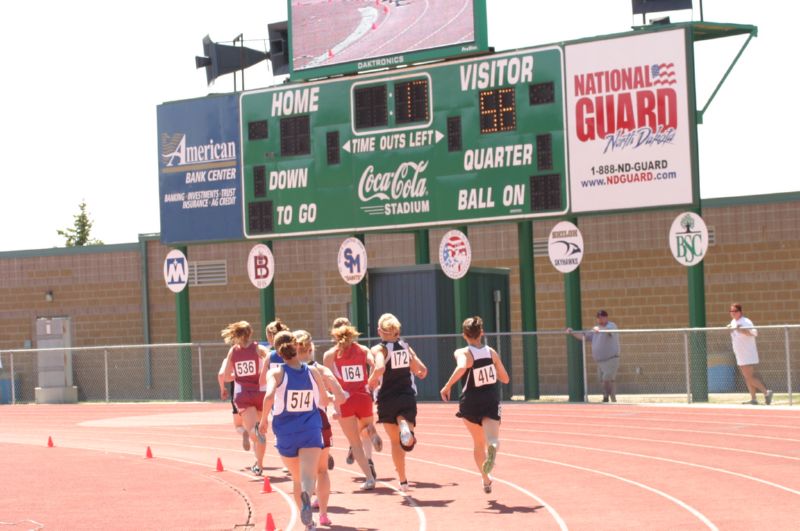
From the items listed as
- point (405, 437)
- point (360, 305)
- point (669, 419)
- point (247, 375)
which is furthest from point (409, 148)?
point (405, 437)

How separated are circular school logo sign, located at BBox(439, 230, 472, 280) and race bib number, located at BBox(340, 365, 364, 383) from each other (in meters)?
14.0

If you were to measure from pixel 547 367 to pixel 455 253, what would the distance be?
25.4ft

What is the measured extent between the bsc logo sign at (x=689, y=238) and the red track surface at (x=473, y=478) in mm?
3056

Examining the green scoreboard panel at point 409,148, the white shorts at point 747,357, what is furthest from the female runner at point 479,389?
the green scoreboard panel at point 409,148

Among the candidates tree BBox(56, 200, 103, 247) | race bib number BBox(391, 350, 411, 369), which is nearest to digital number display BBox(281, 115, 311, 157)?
race bib number BBox(391, 350, 411, 369)

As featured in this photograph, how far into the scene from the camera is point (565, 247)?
1125 inches

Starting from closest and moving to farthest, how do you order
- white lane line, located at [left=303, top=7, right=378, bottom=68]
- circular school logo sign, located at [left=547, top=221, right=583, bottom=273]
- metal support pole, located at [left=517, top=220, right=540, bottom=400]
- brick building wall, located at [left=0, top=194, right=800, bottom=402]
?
circular school logo sign, located at [left=547, top=221, right=583, bottom=273] < metal support pole, located at [left=517, top=220, right=540, bottom=400] < white lane line, located at [left=303, top=7, right=378, bottom=68] < brick building wall, located at [left=0, top=194, right=800, bottom=402]

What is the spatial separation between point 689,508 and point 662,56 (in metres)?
15.6

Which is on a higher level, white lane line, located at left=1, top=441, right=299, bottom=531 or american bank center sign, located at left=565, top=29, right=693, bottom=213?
american bank center sign, located at left=565, top=29, right=693, bottom=213

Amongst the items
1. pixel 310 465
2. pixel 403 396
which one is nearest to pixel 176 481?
pixel 403 396

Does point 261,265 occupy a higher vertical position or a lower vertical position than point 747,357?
higher

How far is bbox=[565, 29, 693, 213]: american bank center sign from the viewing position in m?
27.3

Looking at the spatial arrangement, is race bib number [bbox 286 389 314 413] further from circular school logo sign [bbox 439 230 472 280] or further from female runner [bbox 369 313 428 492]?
circular school logo sign [bbox 439 230 472 280]

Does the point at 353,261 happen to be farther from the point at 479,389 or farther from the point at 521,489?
the point at 479,389
